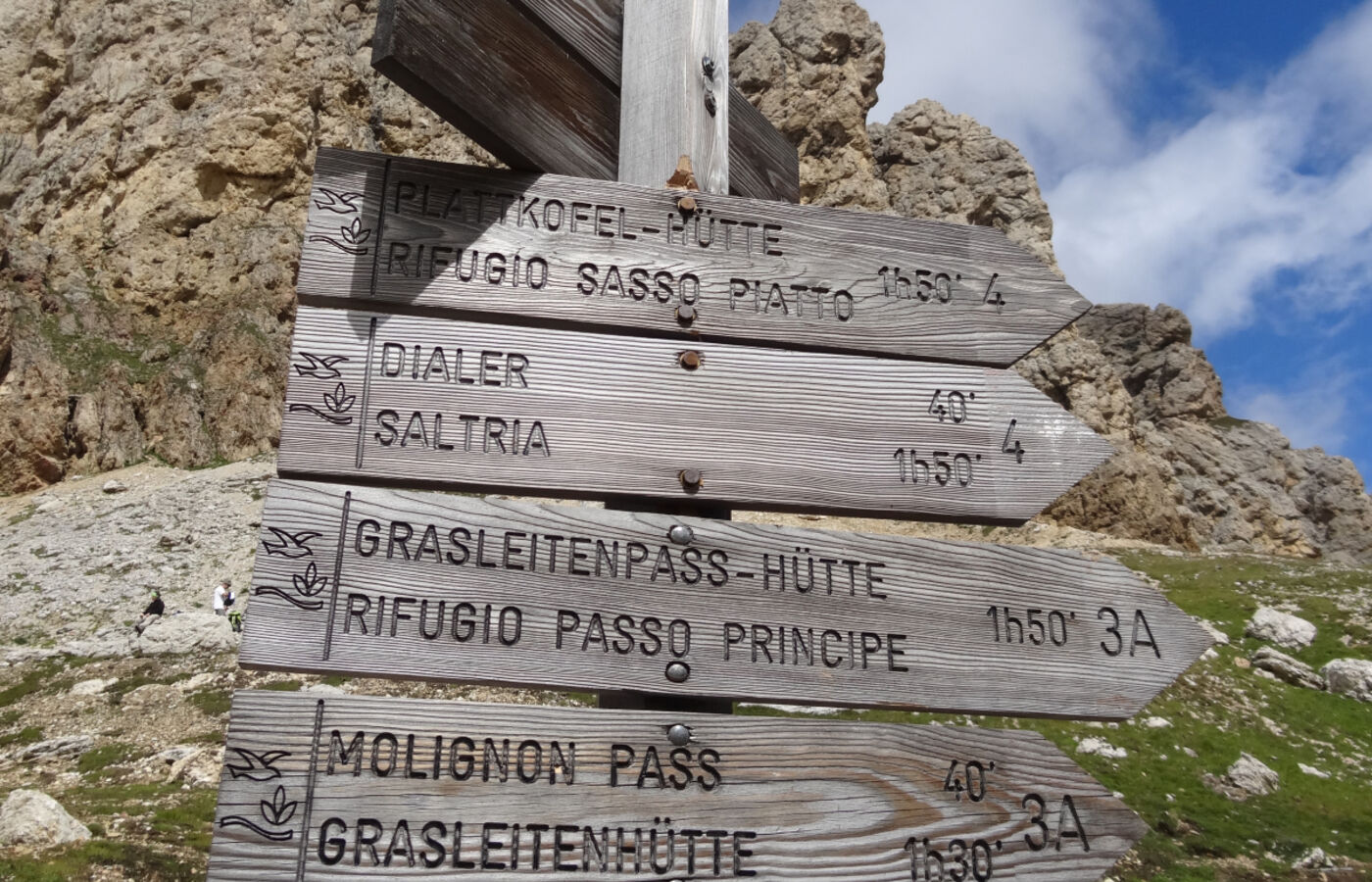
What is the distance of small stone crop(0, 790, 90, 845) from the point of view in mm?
8016

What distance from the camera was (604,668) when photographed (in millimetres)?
2127

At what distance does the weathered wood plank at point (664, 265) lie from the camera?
2455 millimetres

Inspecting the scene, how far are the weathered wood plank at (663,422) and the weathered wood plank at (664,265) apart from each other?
9 cm

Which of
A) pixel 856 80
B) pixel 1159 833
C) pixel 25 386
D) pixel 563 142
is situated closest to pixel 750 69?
pixel 856 80

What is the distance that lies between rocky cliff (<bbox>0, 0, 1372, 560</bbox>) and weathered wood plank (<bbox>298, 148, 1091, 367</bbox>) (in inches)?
1263

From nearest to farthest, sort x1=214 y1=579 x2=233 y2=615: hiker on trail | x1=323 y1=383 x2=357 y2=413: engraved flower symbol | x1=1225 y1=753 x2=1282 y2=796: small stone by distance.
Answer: x1=323 y1=383 x2=357 y2=413: engraved flower symbol
x1=1225 y1=753 x2=1282 y2=796: small stone
x1=214 y1=579 x2=233 y2=615: hiker on trail

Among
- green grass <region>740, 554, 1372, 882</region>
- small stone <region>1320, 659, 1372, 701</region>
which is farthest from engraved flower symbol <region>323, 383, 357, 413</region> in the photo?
small stone <region>1320, 659, 1372, 701</region>

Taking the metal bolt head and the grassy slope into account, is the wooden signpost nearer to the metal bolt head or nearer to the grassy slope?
the metal bolt head

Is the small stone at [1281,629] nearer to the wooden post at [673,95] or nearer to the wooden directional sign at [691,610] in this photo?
the wooden directional sign at [691,610]

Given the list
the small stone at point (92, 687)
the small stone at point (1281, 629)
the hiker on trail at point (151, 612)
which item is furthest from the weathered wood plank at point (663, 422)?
the small stone at point (1281, 629)

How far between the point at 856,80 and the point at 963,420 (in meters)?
58.3

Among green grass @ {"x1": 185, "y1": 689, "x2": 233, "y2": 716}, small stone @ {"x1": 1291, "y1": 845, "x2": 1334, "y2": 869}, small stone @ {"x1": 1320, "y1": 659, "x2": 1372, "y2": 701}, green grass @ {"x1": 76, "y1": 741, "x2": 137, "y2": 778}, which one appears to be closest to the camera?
small stone @ {"x1": 1291, "y1": 845, "x2": 1334, "y2": 869}

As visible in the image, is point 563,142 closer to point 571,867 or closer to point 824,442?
point 824,442

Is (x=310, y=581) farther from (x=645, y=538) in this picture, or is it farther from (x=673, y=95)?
(x=673, y=95)
